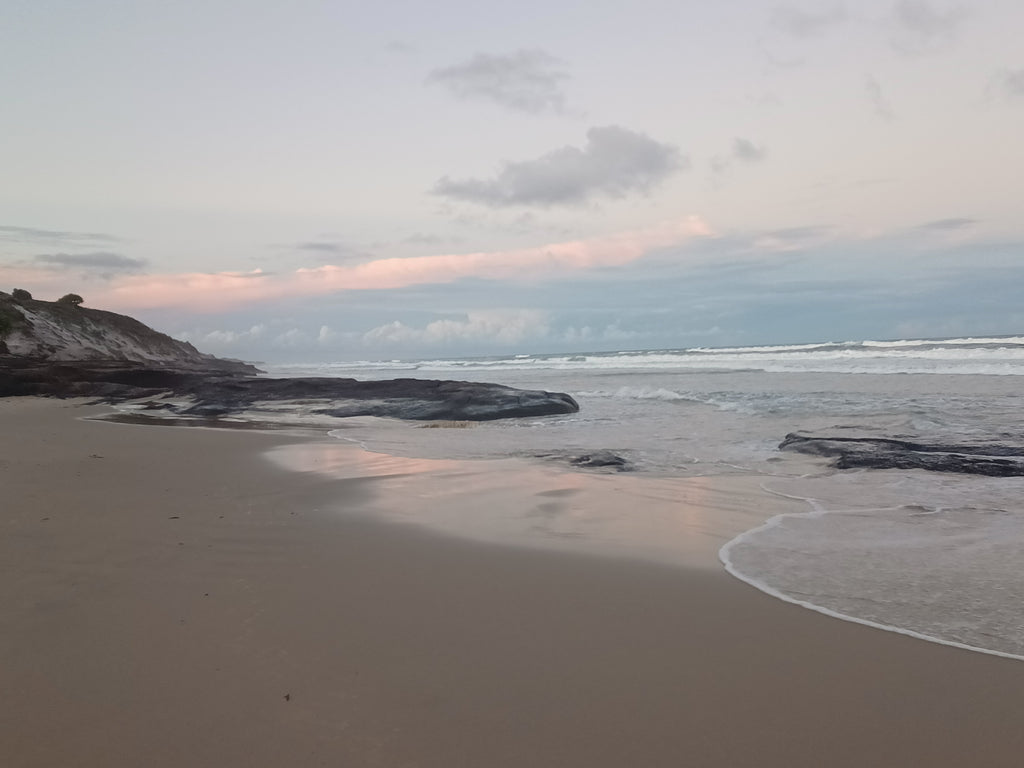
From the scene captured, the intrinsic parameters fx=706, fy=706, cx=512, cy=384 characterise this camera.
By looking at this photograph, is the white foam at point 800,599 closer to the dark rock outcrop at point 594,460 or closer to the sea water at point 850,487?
the sea water at point 850,487

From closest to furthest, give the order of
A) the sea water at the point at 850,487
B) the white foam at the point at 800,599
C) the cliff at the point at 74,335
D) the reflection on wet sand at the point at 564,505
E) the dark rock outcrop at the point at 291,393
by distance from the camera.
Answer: the white foam at the point at 800,599 → the sea water at the point at 850,487 → the reflection on wet sand at the point at 564,505 → the dark rock outcrop at the point at 291,393 → the cliff at the point at 74,335

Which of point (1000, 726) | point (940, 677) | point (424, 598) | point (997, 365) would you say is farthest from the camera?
point (997, 365)

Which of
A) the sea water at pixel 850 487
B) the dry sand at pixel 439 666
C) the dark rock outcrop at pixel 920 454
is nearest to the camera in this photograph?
the dry sand at pixel 439 666

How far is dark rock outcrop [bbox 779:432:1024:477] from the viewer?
28.7 feet

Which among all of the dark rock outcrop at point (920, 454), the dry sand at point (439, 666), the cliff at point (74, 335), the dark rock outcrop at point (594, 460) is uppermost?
the cliff at point (74, 335)

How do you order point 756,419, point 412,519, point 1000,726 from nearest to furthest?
1. point 1000,726
2. point 412,519
3. point 756,419

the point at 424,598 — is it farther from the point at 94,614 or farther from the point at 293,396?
the point at 293,396

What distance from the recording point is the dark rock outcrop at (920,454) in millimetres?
8734

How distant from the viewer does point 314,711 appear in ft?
9.12

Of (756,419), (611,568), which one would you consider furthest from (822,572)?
(756,419)

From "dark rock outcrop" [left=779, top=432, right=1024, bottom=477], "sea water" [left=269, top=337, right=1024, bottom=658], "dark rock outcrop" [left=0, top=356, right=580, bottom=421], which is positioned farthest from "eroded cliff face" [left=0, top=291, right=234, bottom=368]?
"dark rock outcrop" [left=779, top=432, right=1024, bottom=477]

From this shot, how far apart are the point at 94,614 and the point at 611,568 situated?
10.1 ft

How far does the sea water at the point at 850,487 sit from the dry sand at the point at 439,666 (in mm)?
496

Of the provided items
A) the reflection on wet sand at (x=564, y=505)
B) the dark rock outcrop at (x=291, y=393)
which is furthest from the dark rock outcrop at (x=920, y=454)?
the dark rock outcrop at (x=291, y=393)
